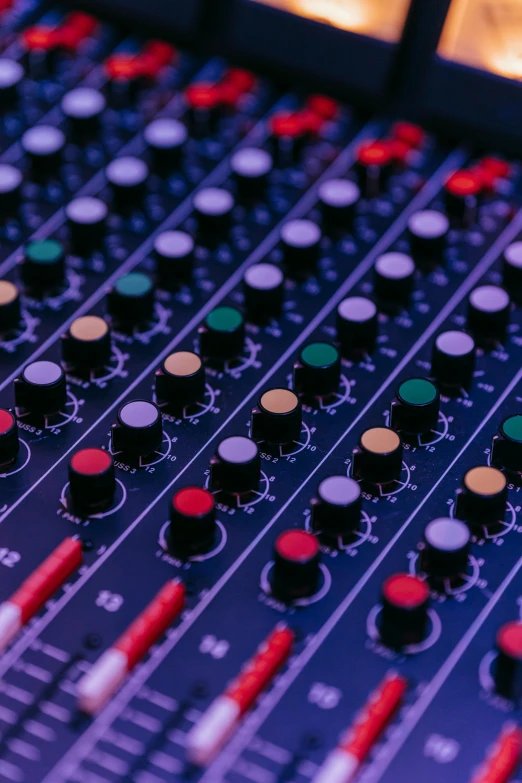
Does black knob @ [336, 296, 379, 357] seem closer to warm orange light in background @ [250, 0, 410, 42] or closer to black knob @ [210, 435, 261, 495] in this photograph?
black knob @ [210, 435, 261, 495]

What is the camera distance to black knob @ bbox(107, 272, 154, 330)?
288 centimetres

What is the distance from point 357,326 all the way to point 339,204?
469 millimetres

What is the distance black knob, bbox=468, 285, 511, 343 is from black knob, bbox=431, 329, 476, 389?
10cm

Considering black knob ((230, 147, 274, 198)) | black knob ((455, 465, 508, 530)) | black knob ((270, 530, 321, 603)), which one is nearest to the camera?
black knob ((270, 530, 321, 603))

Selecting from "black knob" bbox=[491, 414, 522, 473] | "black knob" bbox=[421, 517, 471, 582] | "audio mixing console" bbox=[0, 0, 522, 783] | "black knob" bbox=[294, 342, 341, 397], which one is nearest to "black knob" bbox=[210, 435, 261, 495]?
"audio mixing console" bbox=[0, 0, 522, 783]

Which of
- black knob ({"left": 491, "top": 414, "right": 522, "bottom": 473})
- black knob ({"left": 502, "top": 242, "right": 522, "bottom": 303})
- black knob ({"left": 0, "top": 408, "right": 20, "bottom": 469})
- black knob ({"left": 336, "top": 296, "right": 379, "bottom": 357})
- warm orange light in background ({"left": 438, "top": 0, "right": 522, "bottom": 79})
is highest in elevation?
warm orange light in background ({"left": 438, "top": 0, "right": 522, "bottom": 79})

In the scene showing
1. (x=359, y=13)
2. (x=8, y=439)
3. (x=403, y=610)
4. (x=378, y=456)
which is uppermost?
(x=359, y=13)

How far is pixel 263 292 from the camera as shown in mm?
2895

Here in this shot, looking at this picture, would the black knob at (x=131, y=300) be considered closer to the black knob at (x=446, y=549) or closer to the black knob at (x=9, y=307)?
the black knob at (x=9, y=307)

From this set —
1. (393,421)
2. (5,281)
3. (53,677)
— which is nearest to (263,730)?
(53,677)

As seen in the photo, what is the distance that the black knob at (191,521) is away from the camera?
2.38m

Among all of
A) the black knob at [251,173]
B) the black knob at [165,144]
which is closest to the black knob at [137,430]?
the black knob at [251,173]

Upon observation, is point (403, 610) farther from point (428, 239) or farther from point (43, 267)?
point (43, 267)

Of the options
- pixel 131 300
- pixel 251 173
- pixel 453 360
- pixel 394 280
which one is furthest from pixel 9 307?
pixel 453 360
